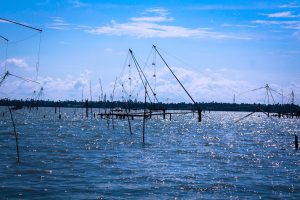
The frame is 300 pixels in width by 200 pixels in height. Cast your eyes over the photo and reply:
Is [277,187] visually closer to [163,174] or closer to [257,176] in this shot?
[257,176]

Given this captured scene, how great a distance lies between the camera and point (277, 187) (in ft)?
68.3

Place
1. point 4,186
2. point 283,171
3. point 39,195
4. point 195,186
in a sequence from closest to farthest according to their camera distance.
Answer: point 39,195 < point 4,186 < point 195,186 < point 283,171

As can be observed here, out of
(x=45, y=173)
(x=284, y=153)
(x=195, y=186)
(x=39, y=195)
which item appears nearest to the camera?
(x=39, y=195)

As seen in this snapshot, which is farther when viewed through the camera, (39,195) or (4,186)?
(4,186)

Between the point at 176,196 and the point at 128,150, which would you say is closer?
the point at 176,196

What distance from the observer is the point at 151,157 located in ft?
101

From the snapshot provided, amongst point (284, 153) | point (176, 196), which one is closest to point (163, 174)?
point (176, 196)

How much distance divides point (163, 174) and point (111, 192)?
18.3 feet

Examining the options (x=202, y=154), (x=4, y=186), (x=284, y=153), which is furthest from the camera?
(x=284, y=153)

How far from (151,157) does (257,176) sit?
950 centimetres

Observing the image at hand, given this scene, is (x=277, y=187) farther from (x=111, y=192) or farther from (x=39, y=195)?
(x=39, y=195)

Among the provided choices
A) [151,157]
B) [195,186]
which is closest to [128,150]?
[151,157]

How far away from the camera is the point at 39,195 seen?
17609 mm

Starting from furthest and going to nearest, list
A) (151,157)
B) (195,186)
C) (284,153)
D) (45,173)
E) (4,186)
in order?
1. (284,153)
2. (151,157)
3. (45,173)
4. (195,186)
5. (4,186)
